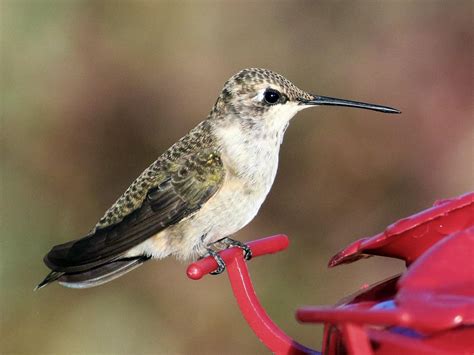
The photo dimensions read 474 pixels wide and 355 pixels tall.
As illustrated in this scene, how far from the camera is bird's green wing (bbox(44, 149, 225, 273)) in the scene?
11.6ft

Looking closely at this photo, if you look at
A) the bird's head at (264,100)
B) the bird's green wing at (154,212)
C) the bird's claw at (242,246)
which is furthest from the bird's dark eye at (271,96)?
the bird's claw at (242,246)

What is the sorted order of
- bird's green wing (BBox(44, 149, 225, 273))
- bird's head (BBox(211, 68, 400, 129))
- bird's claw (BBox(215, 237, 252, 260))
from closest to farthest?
1. bird's claw (BBox(215, 237, 252, 260))
2. bird's green wing (BBox(44, 149, 225, 273))
3. bird's head (BBox(211, 68, 400, 129))

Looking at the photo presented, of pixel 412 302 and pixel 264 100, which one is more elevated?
pixel 264 100

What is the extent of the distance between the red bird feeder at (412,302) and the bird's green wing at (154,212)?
3.24 feet

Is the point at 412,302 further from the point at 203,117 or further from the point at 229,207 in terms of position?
Result: the point at 203,117

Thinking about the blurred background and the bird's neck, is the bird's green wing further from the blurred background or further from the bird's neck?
A: the blurred background

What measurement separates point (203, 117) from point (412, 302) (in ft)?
14.4

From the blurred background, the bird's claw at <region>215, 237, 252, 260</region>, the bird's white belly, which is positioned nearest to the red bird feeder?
the bird's claw at <region>215, 237, 252, 260</region>

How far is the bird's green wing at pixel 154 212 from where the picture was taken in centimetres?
354

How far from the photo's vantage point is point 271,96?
3.74 m

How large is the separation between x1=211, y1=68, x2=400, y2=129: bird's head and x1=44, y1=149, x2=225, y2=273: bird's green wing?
0.71ft

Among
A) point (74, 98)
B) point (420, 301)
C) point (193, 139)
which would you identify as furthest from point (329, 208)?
point (420, 301)

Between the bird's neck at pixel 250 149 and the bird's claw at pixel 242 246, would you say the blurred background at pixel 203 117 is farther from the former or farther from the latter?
the bird's neck at pixel 250 149

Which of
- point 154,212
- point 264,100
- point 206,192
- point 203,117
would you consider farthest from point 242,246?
point 203,117
